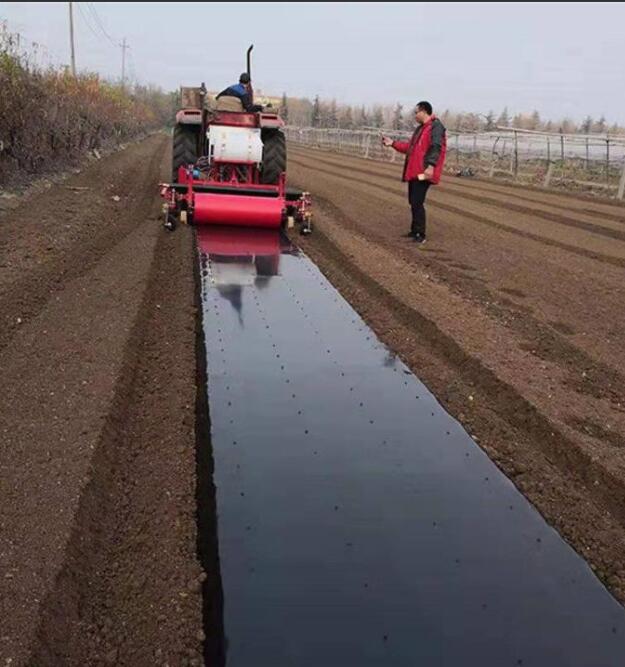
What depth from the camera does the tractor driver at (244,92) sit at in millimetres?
9742

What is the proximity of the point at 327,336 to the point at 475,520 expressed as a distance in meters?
2.43

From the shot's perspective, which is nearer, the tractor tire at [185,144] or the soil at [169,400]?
the soil at [169,400]

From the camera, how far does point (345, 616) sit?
227cm

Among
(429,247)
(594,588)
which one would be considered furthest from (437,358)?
(429,247)

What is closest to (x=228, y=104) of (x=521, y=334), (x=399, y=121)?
(x=521, y=334)

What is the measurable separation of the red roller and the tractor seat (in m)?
2.01

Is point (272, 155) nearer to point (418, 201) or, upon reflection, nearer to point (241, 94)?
point (241, 94)

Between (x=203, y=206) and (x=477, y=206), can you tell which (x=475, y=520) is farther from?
(x=477, y=206)

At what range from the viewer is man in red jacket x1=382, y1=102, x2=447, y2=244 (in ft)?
26.8

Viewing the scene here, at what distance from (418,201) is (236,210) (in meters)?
2.51

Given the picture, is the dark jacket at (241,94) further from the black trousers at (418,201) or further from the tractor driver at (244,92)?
the black trousers at (418,201)

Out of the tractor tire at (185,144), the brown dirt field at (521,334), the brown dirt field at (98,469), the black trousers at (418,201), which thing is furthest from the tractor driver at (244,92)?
the brown dirt field at (98,469)

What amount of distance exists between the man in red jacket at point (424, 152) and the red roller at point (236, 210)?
1.82 m

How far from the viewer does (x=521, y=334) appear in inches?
208
